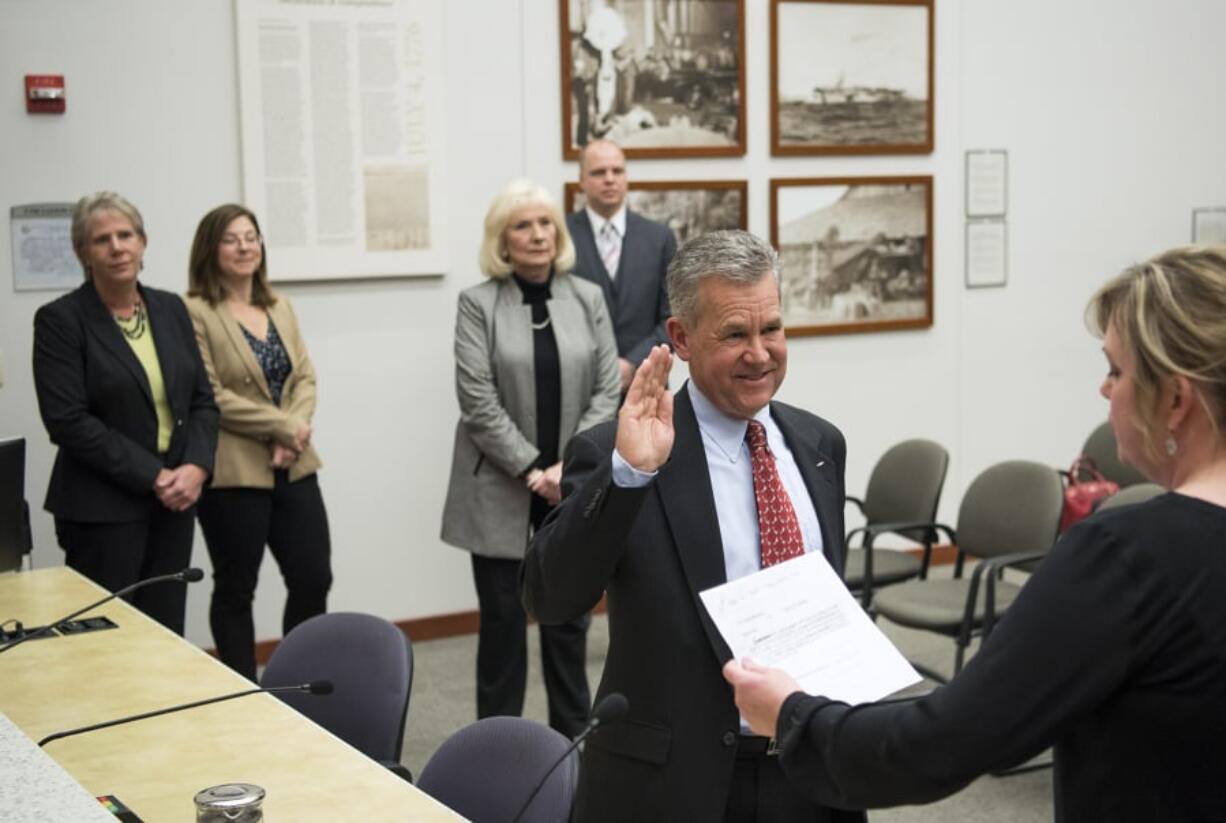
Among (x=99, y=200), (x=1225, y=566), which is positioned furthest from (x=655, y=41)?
(x=1225, y=566)

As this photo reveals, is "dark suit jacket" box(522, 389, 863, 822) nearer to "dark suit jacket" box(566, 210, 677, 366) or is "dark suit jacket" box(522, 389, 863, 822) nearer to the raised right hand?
the raised right hand

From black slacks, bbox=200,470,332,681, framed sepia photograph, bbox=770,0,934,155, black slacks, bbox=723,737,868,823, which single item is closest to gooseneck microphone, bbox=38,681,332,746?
black slacks, bbox=723,737,868,823

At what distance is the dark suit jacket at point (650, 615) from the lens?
2.35 metres

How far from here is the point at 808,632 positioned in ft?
7.25

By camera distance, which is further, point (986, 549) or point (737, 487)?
point (986, 549)

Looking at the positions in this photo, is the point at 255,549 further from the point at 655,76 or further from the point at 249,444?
the point at 655,76

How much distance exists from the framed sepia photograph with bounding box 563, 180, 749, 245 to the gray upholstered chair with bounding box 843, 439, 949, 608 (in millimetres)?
1463

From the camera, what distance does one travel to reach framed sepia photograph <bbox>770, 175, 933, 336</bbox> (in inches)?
294

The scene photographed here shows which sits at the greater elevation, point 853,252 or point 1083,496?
point 853,252

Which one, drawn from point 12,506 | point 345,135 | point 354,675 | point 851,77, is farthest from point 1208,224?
point 12,506

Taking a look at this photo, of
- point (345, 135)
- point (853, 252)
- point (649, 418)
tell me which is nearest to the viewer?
point (649, 418)

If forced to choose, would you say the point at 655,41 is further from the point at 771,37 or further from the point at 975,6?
the point at 975,6

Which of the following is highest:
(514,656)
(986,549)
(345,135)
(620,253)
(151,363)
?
(345,135)

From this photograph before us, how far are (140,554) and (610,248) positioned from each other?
218cm
